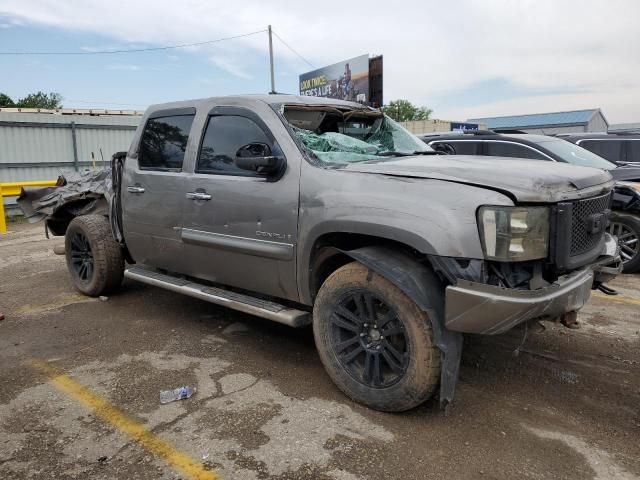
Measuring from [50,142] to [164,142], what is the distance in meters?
11.9

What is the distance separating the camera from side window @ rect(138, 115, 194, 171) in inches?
172

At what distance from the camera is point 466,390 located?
3.46 meters

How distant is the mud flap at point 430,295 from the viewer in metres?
2.79

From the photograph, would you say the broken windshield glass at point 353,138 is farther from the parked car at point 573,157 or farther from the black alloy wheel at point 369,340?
the parked car at point 573,157

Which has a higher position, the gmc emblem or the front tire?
the gmc emblem

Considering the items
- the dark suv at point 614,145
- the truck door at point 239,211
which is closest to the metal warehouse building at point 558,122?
the dark suv at point 614,145

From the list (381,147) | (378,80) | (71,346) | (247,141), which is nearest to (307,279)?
(247,141)

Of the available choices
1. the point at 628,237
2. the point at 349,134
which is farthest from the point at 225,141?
the point at 628,237

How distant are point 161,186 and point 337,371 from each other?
2.23 m

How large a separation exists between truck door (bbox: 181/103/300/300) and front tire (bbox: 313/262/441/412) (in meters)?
0.45

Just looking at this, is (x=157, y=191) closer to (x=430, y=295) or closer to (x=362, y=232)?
(x=362, y=232)

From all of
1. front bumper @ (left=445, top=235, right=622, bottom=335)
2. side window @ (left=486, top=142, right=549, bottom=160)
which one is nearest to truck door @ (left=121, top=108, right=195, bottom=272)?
front bumper @ (left=445, top=235, right=622, bottom=335)

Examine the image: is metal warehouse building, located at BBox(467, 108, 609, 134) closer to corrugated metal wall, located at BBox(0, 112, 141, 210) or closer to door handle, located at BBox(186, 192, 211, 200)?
corrugated metal wall, located at BBox(0, 112, 141, 210)

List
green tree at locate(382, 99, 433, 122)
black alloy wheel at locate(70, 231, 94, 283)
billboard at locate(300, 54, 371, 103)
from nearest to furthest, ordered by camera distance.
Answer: black alloy wheel at locate(70, 231, 94, 283), billboard at locate(300, 54, 371, 103), green tree at locate(382, 99, 433, 122)
